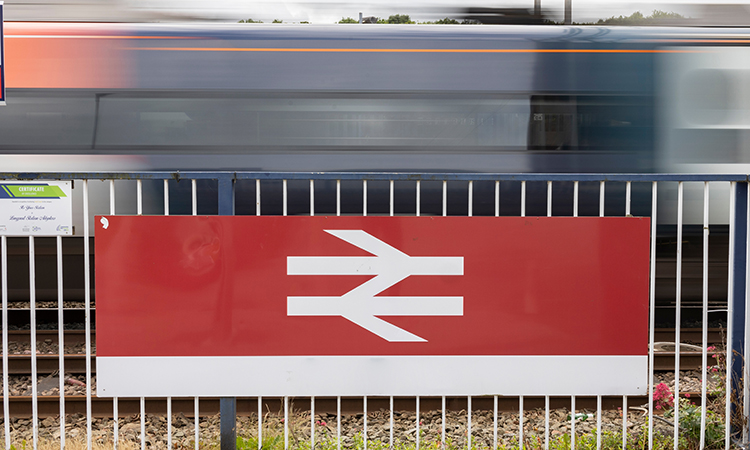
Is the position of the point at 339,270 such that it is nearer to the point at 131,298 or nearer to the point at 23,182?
the point at 131,298

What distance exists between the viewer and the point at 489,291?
2613mm

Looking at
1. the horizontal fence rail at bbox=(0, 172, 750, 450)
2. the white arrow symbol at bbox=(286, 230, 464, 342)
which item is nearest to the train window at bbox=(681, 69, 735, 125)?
the horizontal fence rail at bbox=(0, 172, 750, 450)

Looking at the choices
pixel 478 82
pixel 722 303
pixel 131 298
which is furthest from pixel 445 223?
pixel 722 303

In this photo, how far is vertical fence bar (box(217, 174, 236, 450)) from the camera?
2613mm

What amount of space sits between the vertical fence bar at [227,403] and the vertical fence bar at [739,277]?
8.80ft

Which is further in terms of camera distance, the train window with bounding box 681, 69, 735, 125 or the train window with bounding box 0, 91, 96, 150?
the train window with bounding box 681, 69, 735, 125

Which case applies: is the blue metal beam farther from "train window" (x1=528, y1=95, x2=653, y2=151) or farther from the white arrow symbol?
"train window" (x1=528, y1=95, x2=653, y2=151)

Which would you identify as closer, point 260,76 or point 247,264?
point 247,264

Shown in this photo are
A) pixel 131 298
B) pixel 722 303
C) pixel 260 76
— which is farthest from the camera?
pixel 722 303

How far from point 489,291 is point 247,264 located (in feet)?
4.17

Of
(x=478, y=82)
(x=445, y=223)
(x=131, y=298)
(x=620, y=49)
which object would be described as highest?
(x=620, y=49)

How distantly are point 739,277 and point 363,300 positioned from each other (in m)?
2.01

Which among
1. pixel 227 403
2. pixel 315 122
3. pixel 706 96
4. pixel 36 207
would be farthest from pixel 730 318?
pixel 315 122

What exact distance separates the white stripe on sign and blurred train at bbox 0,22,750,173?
2856 mm
